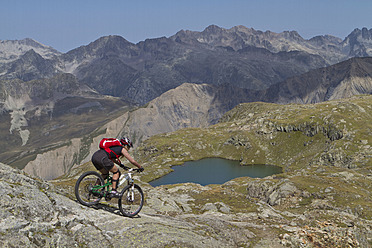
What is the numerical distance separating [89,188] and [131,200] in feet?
11.0

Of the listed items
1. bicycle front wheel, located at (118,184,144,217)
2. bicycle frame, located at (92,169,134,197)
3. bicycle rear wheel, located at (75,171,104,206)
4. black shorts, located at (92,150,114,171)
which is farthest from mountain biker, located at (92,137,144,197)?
bicycle front wheel, located at (118,184,144,217)

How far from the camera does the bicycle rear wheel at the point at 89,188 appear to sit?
55.1ft

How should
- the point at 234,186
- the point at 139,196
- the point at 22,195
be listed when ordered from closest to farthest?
the point at 22,195 → the point at 139,196 → the point at 234,186

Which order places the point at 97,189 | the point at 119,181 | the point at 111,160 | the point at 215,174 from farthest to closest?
the point at 215,174 → the point at 119,181 → the point at 111,160 → the point at 97,189

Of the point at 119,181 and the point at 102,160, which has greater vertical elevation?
the point at 102,160

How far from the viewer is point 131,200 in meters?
18.9

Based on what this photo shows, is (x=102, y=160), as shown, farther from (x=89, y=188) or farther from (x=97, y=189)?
(x=89, y=188)

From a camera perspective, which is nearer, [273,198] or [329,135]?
[273,198]

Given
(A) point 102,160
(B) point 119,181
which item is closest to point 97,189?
(B) point 119,181

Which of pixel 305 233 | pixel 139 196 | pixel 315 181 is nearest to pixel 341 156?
pixel 315 181

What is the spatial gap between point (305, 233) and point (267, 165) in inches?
7239

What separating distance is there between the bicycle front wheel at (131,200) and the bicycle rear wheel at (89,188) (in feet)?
5.99

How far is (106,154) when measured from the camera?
16.9 meters

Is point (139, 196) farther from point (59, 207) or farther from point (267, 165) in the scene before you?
point (267, 165)
